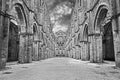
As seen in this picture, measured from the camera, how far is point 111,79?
5.04 metres

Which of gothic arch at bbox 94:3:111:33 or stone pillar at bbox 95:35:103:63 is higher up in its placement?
gothic arch at bbox 94:3:111:33

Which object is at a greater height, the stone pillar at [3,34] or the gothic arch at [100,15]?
the gothic arch at [100,15]

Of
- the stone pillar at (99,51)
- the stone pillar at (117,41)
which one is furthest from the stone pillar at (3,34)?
the stone pillar at (99,51)

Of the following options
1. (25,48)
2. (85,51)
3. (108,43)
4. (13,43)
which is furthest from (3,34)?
(108,43)

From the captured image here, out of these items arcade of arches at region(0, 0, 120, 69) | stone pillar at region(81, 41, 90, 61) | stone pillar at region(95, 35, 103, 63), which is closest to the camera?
arcade of arches at region(0, 0, 120, 69)

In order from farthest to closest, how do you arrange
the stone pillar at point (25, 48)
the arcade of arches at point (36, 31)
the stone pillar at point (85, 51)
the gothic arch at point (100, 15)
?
1. the stone pillar at point (85, 51)
2. the stone pillar at point (25, 48)
3. the gothic arch at point (100, 15)
4. the arcade of arches at point (36, 31)

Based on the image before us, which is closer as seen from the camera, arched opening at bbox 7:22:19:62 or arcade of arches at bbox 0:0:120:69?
arcade of arches at bbox 0:0:120:69

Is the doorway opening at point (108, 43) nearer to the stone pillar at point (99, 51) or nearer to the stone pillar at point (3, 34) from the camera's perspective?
the stone pillar at point (99, 51)

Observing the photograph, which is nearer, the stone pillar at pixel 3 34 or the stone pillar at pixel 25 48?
the stone pillar at pixel 3 34

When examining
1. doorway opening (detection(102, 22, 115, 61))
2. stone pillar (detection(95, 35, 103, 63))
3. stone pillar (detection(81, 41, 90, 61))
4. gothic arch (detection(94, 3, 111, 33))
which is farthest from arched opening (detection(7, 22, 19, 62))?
doorway opening (detection(102, 22, 115, 61))

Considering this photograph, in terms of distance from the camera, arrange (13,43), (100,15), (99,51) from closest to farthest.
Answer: (100,15), (99,51), (13,43)

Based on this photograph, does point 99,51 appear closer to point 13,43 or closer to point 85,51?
point 85,51

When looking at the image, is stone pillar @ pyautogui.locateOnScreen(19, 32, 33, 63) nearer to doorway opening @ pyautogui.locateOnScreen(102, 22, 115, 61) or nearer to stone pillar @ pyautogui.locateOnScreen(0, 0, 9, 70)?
stone pillar @ pyautogui.locateOnScreen(0, 0, 9, 70)

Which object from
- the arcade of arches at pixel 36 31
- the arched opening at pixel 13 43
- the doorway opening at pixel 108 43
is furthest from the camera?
the doorway opening at pixel 108 43
